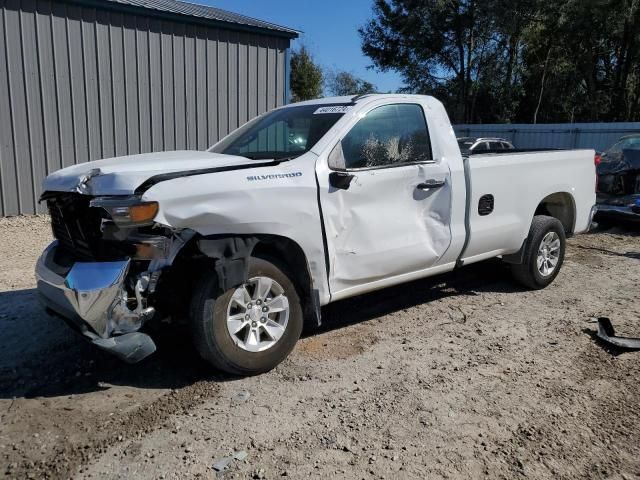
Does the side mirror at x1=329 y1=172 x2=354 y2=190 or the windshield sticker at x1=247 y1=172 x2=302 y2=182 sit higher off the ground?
the windshield sticker at x1=247 y1=172 x2=302 y2=182

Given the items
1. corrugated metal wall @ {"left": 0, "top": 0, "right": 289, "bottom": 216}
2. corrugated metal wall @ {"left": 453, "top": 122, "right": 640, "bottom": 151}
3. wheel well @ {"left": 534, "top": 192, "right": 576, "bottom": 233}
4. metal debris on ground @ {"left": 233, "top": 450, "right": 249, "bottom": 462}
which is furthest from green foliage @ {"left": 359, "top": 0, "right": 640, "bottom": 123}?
metal debris on ground @ {"left": 233, "top": 450, "right": 249, "bottom": 462}

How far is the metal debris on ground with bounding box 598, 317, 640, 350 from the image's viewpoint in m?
4.30

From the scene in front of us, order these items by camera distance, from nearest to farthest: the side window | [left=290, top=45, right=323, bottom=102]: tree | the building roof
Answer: the side window, the building roof, [left=290, top=45, right=323, bottom=102]: tree

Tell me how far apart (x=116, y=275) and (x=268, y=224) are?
99 cm

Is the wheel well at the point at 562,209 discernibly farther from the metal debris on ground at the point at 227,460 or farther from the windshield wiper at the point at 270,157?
the metal debris on ground at the point at 227,460

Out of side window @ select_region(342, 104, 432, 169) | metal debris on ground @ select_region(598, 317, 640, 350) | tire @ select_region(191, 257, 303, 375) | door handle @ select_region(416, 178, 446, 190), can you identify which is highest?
side window @ select_region(342, 104, 432, 169)

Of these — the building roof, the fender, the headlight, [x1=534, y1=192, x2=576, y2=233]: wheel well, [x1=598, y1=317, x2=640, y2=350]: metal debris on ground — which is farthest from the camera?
the building roof

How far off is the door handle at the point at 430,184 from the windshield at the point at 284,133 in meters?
0.88

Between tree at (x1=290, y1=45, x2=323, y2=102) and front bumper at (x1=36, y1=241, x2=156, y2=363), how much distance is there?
27826 millimetres

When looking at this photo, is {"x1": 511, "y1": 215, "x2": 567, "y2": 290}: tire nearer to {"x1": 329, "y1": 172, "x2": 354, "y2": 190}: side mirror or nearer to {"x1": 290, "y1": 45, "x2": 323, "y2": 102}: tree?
{"x1": 329, "y1": 172, "x2": 354, "y2": 190}: side mirror

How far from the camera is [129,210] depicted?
10.3 ft

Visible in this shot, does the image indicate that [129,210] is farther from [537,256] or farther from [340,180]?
[537,256]

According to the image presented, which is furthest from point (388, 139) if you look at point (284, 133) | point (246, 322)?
point (246, 322)

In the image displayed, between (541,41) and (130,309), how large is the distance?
30190mm
